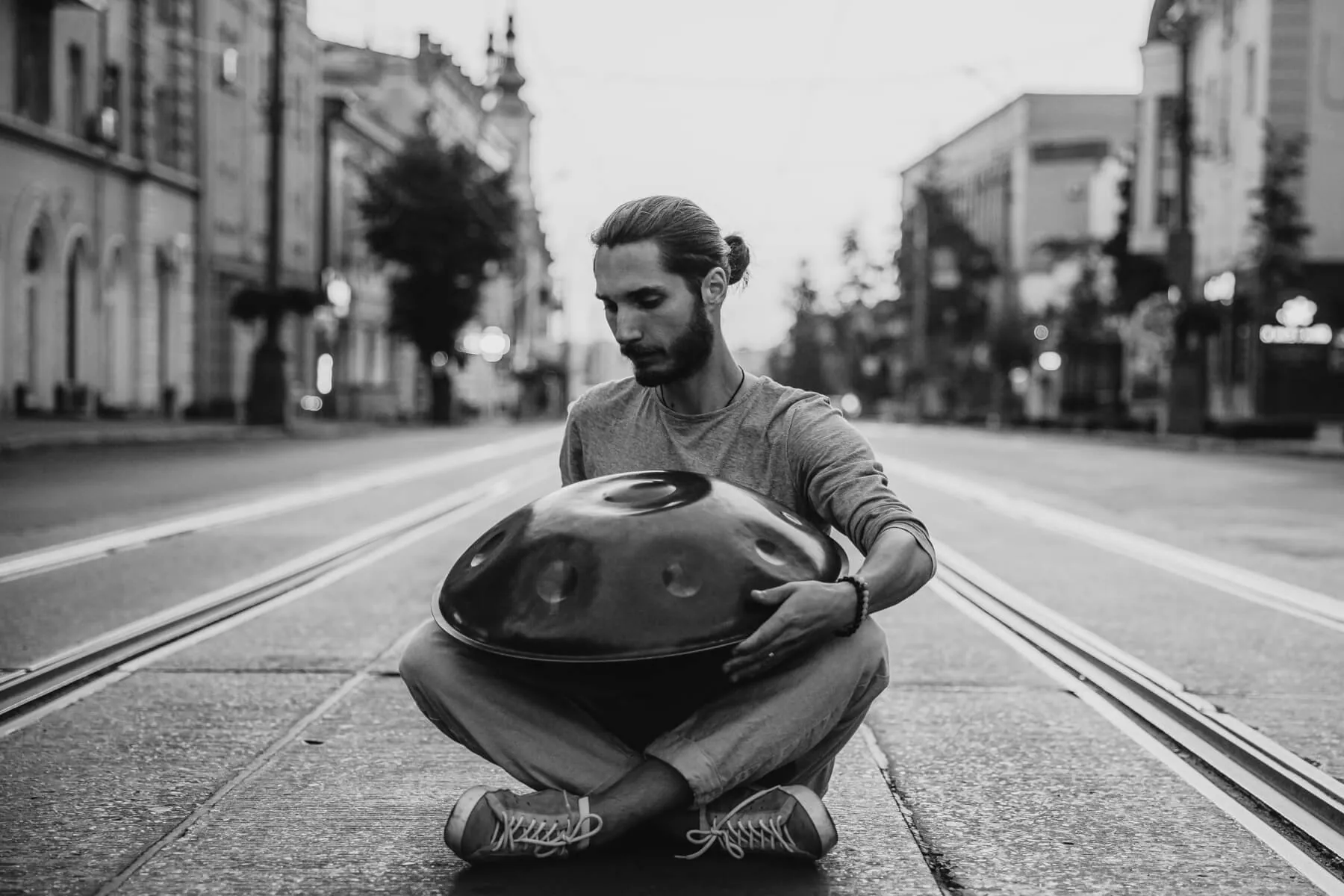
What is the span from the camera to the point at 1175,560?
10.2 meters

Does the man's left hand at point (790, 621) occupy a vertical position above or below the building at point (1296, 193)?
below

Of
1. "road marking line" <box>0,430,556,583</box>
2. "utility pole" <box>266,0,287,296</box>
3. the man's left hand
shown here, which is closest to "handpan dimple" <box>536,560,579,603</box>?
the man's left hand

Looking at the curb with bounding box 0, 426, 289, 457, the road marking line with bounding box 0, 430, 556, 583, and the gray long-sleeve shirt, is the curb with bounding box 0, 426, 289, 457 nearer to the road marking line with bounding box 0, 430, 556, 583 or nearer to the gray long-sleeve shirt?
the road marking line with bounding box 0, 430, 556, 583

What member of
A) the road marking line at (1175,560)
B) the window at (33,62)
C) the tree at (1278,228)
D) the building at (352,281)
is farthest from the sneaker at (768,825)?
the building at (352,281)

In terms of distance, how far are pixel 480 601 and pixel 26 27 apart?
108 ft

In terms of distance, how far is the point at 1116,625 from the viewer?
7.30 metres

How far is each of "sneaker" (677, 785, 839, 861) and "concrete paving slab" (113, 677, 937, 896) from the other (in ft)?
0.26

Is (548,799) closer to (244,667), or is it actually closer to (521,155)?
(244,667)

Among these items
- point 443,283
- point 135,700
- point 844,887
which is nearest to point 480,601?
point 844,887

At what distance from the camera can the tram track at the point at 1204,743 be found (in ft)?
12.2

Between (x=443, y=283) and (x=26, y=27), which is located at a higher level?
(x=26, y=27)

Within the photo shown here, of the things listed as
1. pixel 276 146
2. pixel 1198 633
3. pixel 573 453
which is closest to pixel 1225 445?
pixel 276 146

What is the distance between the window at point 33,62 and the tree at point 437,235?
67.3ft

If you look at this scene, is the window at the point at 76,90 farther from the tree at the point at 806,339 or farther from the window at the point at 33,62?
the tree at the point at 806,339
